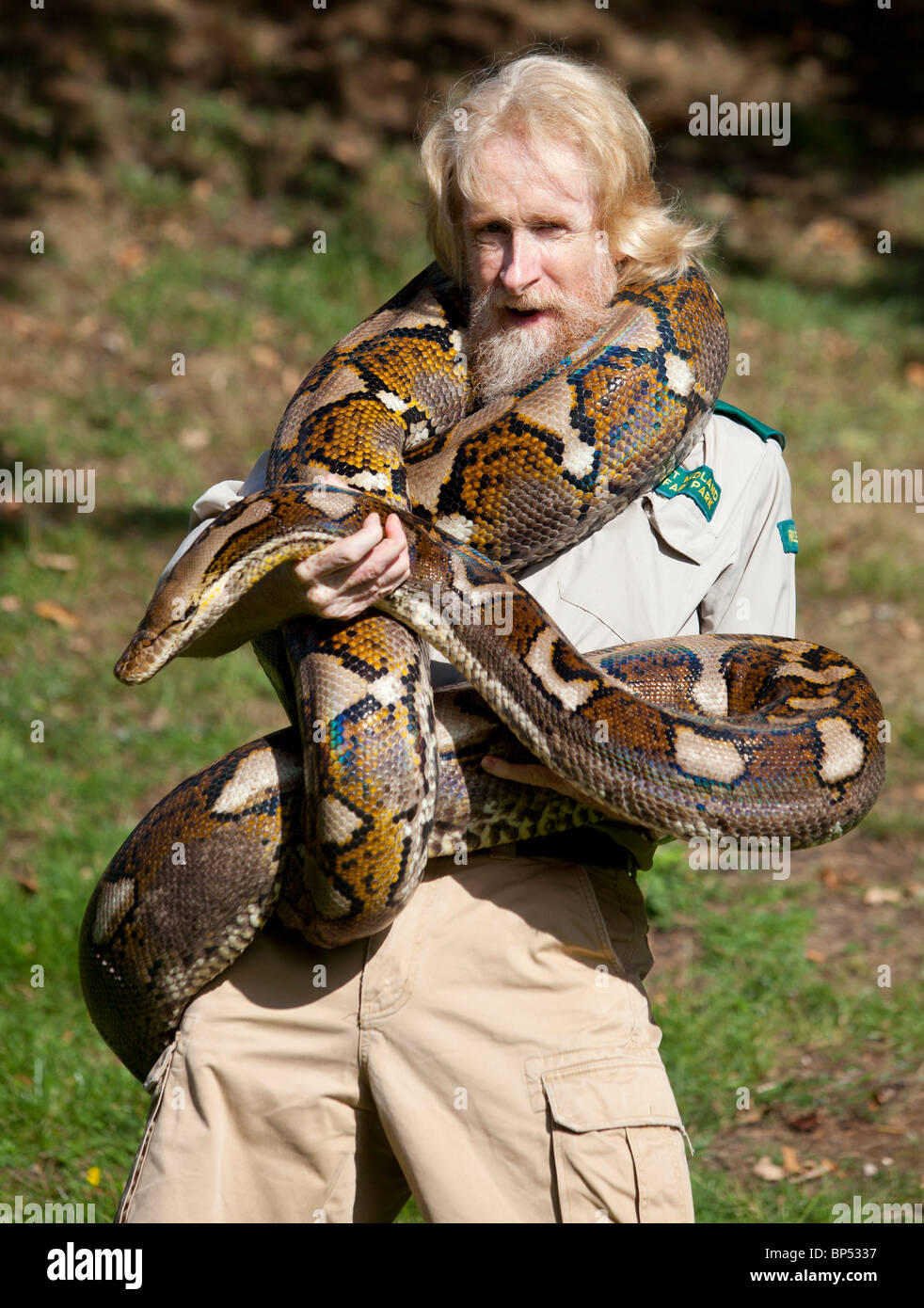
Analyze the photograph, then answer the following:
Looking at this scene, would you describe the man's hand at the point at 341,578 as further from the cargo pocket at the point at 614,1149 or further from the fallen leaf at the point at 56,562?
the fallen leaf at the point at 56,562

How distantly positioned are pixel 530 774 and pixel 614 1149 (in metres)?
0.94

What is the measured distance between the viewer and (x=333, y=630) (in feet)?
10.9

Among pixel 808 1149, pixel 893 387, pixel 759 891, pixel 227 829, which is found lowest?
pixel 808 1149

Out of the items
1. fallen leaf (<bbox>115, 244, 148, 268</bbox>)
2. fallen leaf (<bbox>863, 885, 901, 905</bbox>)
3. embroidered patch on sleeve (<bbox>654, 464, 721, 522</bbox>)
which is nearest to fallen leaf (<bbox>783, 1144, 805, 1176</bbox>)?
fallen leaf (<bbox>863, 885, 901, 905</bbox>)

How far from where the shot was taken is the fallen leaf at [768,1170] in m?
4.69

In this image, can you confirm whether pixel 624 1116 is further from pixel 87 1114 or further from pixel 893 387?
pixel 893 387

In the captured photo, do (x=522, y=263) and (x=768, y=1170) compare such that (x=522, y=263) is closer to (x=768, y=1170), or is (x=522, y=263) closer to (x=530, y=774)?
(x=530, y=774)

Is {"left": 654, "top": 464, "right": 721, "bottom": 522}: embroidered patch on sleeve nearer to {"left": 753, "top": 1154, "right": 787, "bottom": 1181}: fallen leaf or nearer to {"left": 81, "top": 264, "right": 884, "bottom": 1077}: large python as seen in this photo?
{"left": 81, "top": 264, "right": 884, "bottom": 1077}: large python

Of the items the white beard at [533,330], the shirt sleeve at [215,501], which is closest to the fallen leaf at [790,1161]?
the white beard at [533,330]

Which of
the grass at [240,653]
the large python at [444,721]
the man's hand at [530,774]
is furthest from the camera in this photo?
the grass at [240,653]

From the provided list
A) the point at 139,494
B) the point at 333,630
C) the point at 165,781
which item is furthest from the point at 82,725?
the point at 333,630

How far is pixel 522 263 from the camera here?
3.55m

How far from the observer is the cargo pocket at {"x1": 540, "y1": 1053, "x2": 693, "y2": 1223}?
116 inches

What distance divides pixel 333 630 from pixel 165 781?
3.71 meters
